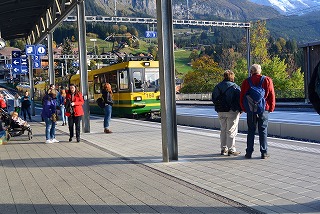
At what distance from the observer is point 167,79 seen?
9.05 m

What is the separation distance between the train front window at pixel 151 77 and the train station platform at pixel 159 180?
1121cm

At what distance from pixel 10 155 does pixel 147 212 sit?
271 inches

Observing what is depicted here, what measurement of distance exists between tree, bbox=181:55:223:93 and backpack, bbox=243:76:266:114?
6413 cm

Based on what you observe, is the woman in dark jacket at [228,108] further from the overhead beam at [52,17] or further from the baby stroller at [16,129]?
the overhead beam at [52,17]

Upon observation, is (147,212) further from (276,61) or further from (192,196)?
(276,61)

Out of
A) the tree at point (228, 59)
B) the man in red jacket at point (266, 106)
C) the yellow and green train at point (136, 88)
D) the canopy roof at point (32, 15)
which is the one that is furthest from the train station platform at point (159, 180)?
the tree at point (228, 59)

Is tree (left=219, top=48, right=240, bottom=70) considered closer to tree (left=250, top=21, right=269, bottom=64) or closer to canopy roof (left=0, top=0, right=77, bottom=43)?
tree (left=250, top=21, right=269, bottom=64)

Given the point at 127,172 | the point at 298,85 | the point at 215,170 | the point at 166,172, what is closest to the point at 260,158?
the point at 215,170

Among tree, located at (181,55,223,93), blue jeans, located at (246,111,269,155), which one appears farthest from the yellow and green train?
tree, located at (181,55,223,93)

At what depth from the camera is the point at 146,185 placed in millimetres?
7043

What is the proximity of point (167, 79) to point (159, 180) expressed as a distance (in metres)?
2.51

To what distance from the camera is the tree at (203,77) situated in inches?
2876

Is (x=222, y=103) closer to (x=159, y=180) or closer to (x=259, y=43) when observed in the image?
(x=159, y=180)

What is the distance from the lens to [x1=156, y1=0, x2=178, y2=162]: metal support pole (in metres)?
9.00
